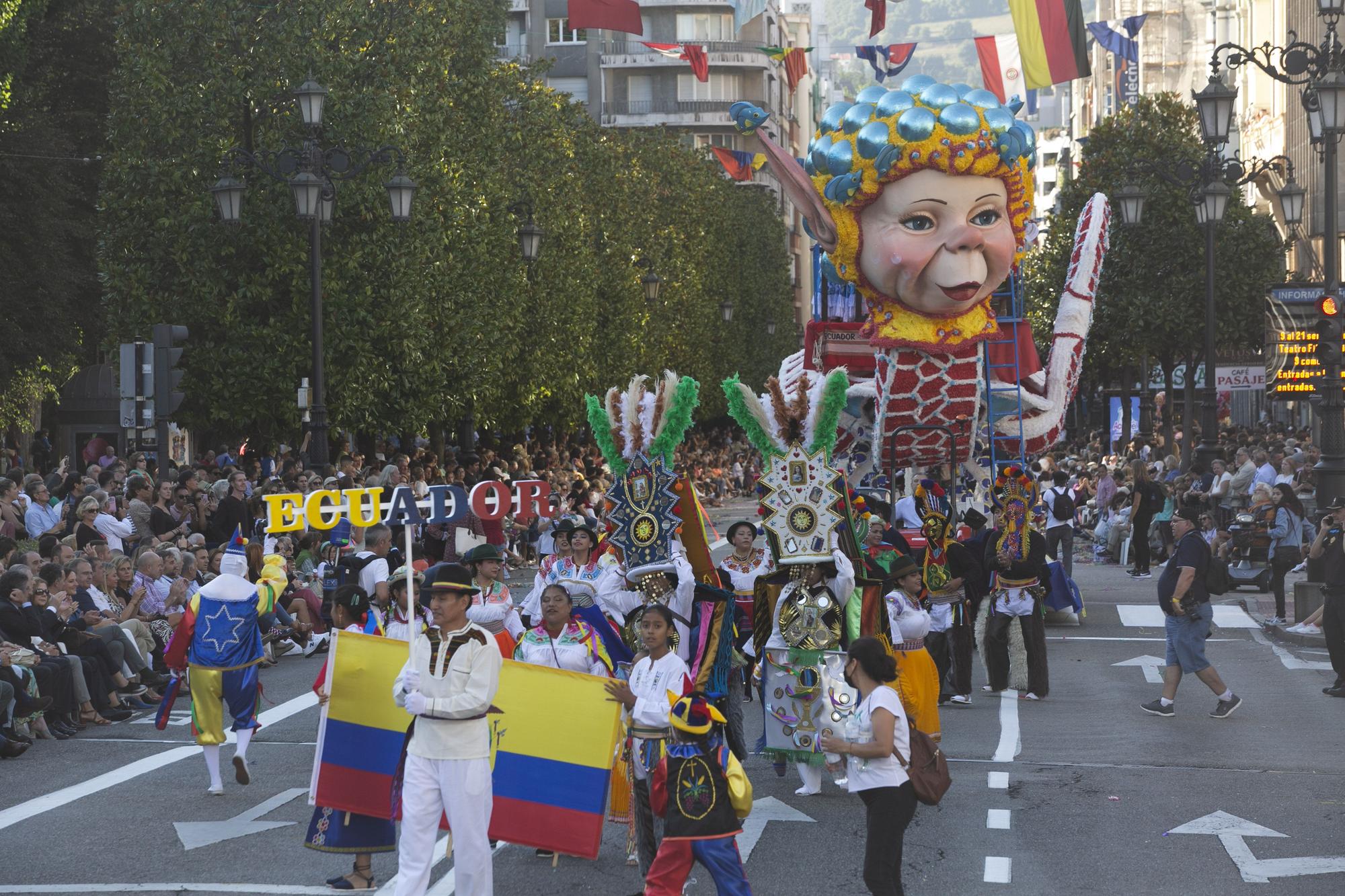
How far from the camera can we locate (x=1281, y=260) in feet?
159

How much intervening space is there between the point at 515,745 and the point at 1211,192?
2072 centimetres

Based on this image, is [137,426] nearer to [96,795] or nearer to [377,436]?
[96,795]

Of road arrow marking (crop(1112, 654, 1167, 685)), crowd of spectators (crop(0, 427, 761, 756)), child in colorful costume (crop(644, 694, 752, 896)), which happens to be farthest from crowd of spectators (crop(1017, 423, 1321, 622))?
child in colorful costume (crop(644, 694, 752, 896))

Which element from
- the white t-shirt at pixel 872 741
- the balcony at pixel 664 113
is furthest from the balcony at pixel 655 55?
the white t-shirt at pixel 872 741

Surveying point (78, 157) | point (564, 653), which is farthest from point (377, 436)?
point (564, 653)

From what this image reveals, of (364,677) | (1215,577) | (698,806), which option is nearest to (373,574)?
(364,677)

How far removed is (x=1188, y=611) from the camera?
580 inches

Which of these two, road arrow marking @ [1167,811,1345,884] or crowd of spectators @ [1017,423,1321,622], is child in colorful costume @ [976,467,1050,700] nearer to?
crowd of spectators @ [1017,423,1321,622]

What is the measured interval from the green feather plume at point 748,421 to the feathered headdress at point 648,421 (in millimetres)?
320

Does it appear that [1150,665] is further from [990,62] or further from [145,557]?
[990,62]

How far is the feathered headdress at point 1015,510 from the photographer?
52.9 feet

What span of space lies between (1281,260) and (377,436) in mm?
26074

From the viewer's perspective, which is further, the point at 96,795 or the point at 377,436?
the point at 377,436

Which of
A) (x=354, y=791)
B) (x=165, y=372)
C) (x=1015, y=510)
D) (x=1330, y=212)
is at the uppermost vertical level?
(x=1330, y=212)
